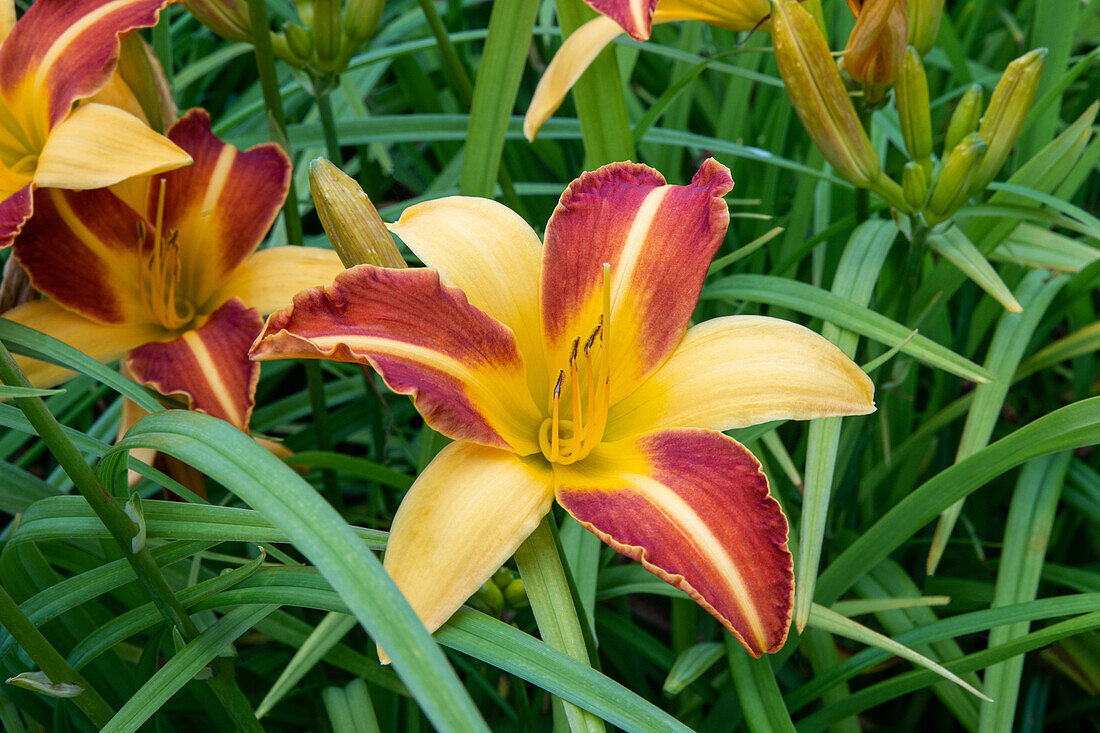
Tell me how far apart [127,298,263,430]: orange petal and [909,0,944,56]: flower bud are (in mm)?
746

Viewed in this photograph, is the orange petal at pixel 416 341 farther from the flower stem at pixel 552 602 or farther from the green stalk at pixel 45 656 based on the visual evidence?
the green stalk at pixel 45 656

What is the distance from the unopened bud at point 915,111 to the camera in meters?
0.89

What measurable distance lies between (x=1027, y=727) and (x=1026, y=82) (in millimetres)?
737

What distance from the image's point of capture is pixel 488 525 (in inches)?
23.6

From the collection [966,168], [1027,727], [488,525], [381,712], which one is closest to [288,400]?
[381,712]

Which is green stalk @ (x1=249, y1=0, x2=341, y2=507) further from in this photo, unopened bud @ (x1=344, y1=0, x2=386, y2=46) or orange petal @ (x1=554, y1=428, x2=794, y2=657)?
orange petal @ (x1=554, y1=428, x2=794, y2=657)

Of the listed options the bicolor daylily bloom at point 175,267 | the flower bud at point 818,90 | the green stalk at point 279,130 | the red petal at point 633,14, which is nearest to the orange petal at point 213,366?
the bicolor daylily bloom at point 175,267

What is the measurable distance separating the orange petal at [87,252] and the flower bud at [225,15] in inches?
8.4

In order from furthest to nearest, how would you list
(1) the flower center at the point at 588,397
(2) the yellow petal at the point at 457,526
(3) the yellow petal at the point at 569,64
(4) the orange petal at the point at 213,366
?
1. (3) the yellow petal at the point at 569,64
2. (4) the orange petal at the point at 213,366
3. (1) the flower center at the point at 588,397
4. (2) the yellow petal at the point at 457,526

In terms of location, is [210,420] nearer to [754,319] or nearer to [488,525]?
[488,525]

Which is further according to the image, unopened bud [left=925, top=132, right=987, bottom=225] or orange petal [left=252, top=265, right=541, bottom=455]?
unopened bud [left=925, top=132, right=987, bottom=225]

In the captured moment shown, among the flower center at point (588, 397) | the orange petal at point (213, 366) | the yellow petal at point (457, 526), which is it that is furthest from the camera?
the orange petal at point (213, 366)

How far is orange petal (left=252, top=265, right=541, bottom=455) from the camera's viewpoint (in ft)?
1.94

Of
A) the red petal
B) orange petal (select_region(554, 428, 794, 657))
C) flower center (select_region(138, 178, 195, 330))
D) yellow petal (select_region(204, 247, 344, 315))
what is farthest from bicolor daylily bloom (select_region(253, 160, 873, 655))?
flower center (select_region(138, 178, 195, 330))
